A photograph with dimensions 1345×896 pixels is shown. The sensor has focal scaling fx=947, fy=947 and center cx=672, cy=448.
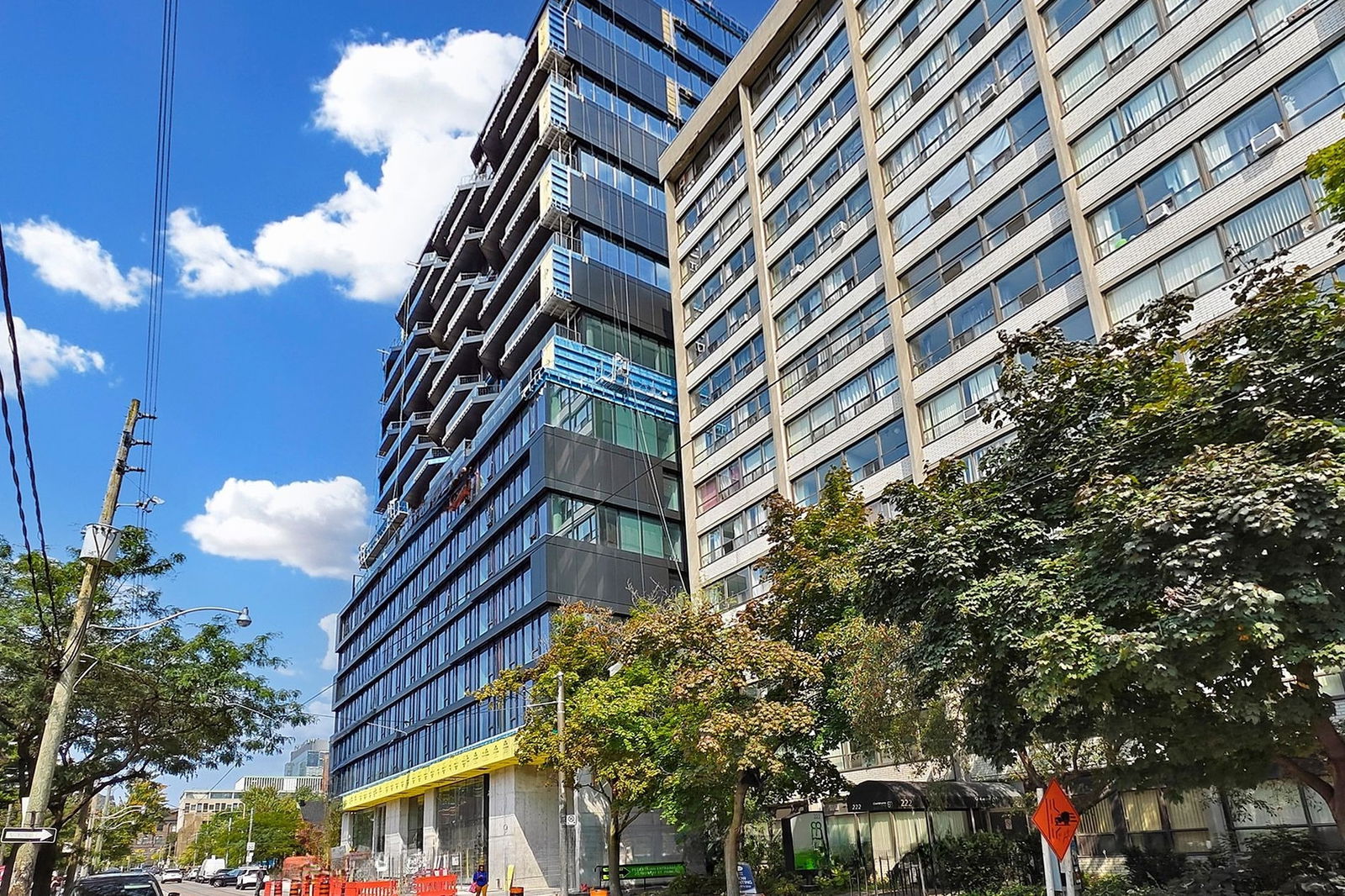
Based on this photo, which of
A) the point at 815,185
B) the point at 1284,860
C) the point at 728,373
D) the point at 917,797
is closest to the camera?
the point at 1284,860

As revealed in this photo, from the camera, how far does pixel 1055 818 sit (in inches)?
552

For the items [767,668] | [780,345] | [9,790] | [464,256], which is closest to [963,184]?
[780,345]

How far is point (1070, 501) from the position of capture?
626 inches

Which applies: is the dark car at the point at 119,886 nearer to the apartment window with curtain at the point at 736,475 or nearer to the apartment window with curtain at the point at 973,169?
the apartment window with curtain at the point at 736,475

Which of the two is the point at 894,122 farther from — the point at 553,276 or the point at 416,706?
the point at 416,706

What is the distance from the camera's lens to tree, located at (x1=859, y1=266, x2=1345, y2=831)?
1196 cm

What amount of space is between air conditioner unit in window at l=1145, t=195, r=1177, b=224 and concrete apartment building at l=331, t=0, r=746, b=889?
91.0 ft

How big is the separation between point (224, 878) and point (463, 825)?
140ft

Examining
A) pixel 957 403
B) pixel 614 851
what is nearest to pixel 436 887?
pixel 614 851

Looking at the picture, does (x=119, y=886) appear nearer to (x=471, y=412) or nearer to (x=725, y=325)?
(x=725, y=325)

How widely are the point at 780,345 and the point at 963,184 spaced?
11614 mm

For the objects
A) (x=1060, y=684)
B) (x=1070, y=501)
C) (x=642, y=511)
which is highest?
(x=642, y=511)

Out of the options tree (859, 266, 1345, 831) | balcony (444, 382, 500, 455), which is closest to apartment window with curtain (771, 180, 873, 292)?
tree (859, 266, 1345, 831)

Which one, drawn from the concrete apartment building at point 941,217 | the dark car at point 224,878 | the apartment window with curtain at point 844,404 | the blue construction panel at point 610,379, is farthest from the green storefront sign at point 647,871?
the dark car at point 224,878
